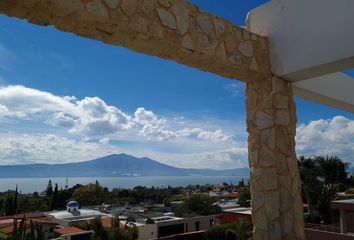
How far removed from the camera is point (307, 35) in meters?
3.12

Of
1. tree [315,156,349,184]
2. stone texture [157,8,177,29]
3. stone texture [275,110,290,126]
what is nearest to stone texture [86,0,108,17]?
stone texture [157,8,177,29]

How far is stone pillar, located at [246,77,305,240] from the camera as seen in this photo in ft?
10.0

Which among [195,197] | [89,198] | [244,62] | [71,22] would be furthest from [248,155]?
[89,198]

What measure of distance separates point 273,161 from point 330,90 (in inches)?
73.5

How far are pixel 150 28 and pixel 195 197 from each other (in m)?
35.9

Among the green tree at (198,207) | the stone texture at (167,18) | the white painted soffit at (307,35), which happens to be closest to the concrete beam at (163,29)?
the stone texture at (167,18)

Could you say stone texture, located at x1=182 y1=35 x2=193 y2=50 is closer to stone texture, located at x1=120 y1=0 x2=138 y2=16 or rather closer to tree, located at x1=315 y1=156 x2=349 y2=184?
stone texture, located at x1=120 y1=0 x2=138 y2=16

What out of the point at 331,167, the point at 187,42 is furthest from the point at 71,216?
the point at 187,42

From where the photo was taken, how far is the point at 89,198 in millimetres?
48125

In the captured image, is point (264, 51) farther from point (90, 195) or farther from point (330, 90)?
point (90, 195)

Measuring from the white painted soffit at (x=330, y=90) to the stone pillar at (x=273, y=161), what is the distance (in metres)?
0.59

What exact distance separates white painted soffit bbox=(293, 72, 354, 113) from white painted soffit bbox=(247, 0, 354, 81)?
1.88 feet

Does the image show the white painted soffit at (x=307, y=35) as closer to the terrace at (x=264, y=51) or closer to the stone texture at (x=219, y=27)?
the terrace at (x=264, y=51)

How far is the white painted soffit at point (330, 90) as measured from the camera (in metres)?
3.95
